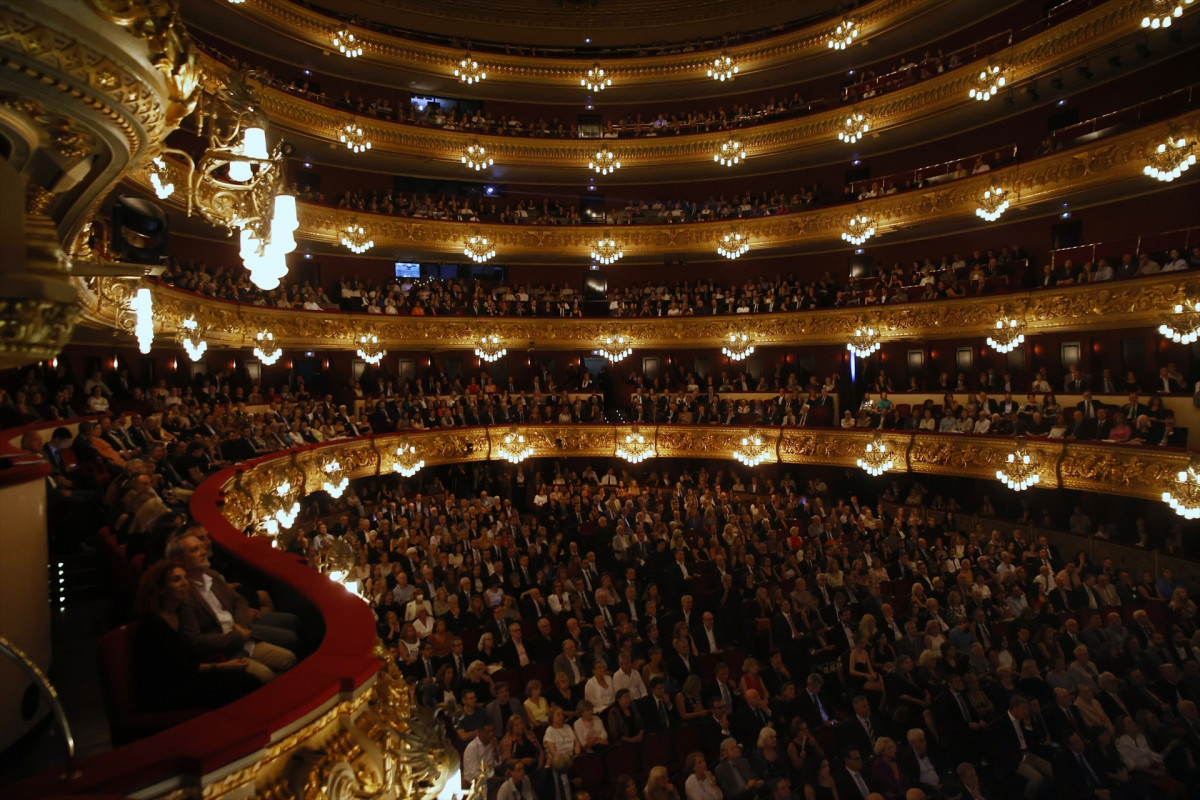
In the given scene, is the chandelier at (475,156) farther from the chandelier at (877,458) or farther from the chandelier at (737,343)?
the chandelier at (877,458)

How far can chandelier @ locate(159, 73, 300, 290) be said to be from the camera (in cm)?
460

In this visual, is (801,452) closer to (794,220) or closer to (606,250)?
(794,220)

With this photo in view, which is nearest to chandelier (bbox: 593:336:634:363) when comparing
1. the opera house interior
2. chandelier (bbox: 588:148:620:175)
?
the opera house interior

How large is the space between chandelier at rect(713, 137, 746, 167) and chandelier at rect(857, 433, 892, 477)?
11264 mm

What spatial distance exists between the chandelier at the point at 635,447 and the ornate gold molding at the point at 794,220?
24.0ft

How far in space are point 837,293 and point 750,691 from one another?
61.2 ft

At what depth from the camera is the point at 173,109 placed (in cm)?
337

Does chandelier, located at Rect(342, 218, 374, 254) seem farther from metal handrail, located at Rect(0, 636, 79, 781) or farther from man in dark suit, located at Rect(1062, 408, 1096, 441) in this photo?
metal handrail, located at Rect(0, 636, 79, 781)

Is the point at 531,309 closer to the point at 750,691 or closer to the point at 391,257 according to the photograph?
the point at 391,257

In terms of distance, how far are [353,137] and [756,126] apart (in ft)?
45.6

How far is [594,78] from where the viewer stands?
2758cm

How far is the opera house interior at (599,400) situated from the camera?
128 inches

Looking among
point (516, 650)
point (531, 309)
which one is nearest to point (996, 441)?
point (516, 650)

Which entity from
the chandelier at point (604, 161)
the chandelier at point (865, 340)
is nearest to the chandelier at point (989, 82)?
the chandelier at point (865, 340)
